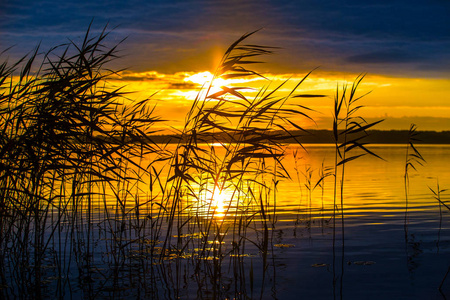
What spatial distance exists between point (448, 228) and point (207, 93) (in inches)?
240

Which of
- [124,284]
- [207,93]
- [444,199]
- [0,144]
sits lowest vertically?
[124,284]

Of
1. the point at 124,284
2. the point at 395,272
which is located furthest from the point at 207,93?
the point at 395,272

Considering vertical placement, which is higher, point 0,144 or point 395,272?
point 0,144

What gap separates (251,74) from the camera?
570cm

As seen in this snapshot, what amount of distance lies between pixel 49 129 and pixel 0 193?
1.24 m

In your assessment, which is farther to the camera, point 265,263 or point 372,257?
point 372,257

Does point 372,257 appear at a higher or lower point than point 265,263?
lower

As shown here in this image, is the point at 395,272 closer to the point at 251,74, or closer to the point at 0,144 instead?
the point at 251,74

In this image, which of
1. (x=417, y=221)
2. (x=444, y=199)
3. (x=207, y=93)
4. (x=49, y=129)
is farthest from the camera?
(x=444, y=199)

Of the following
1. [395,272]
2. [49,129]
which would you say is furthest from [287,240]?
[49,129]

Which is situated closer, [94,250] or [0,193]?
[0,193]

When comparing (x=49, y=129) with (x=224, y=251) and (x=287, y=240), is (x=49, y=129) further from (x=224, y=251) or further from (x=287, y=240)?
(x=287, y=240)

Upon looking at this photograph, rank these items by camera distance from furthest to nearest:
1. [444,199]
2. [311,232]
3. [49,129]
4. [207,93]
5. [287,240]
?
[444,199] → [311,232] → [287,240] → [49,129] → [207,93]

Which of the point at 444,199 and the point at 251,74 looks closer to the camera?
the point at 251,74
